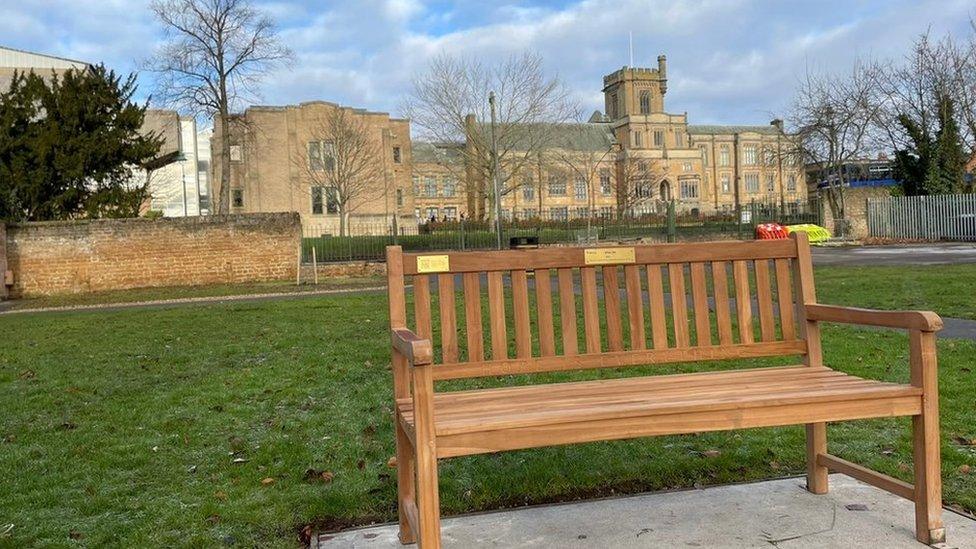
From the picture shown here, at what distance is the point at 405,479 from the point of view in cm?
315

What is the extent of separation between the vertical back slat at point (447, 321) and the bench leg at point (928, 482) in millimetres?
1769

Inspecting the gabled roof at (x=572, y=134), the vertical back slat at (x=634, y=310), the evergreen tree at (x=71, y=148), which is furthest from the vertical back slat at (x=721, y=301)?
the gabled roof at (x=572, y=134)

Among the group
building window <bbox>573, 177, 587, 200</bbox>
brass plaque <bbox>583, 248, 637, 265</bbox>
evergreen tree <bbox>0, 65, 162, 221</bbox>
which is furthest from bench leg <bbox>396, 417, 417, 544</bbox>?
building window <bbox>573, 177, 587, 200</bbox>

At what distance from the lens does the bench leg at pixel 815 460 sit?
3480mm

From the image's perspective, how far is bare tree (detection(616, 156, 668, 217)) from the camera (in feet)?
214

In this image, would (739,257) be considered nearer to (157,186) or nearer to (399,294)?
(399,294)

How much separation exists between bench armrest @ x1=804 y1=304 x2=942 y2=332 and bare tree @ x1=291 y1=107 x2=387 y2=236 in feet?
144

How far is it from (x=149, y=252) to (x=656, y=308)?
22.4 m

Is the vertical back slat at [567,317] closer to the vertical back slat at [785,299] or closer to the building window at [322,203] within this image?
the vertical back slat at [785,299]

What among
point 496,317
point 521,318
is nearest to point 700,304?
point 521,318

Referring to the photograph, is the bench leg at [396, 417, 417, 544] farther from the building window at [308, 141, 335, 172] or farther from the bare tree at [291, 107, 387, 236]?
the building window at [308, 141, 335, 172]

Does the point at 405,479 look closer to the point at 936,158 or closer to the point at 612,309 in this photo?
the point at 612,309

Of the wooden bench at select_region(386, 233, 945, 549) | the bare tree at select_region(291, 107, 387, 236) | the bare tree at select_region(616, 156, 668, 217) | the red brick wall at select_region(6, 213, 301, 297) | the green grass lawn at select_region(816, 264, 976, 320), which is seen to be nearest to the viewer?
the wooden bench at select_region(386, 233, 945, 549)

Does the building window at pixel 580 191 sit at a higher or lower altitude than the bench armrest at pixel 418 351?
higher
